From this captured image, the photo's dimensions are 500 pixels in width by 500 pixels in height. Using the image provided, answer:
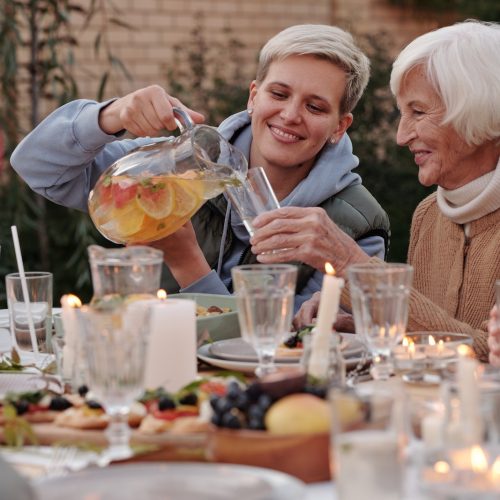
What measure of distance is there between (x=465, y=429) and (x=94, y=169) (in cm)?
225

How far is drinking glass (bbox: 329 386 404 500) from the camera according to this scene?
57.7 inches

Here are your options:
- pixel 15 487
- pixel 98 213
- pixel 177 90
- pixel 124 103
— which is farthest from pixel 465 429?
pixel 177 90

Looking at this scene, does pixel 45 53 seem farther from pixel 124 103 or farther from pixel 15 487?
pixel 15 487

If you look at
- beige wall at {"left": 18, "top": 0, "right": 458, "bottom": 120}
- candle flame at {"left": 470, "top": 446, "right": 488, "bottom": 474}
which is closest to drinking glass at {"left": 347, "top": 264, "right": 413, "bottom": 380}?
candle flame at {"left": 470, "top": 446, "right": 488, "bottom": 474}

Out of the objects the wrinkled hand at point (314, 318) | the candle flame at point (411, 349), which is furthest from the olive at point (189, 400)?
the wrinkled hand at point (314, 318)

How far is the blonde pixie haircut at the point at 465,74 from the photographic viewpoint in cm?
312

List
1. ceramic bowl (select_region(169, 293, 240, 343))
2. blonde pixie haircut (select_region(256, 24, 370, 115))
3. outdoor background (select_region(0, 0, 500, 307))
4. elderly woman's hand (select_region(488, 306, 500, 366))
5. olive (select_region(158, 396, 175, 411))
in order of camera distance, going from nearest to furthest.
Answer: olive (select_region(158, 396, 175, 411)), elderly woman's hand (select_region(488, 306, 500, 366)), ceramic bowl (select_region(169, 293, 240, 343)), blonde pixie haircut (select_region(256, 24, 370, 115)), outdoor background (select_region(0, 0, 500, 307))

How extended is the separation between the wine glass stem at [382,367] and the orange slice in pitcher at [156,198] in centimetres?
76

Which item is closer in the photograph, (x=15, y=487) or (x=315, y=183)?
(x=15, y=487)

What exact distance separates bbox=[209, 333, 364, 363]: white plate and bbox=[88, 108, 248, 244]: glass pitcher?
36 cm

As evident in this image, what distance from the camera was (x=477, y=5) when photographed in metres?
7.48

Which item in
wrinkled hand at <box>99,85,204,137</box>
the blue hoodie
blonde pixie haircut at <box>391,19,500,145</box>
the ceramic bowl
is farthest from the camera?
the blue hoodie

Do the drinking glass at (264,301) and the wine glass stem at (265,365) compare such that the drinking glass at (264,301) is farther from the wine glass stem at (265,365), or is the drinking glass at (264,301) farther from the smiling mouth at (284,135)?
the smiling mouth at (284,135)

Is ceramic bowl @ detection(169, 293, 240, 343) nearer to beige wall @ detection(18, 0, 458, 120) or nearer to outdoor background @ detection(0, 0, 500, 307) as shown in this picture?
outdoor background @ detection(0, 0, 500, 307)
